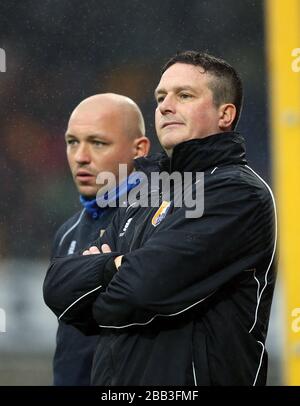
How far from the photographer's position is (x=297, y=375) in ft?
8.09

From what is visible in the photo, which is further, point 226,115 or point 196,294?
point 226,115

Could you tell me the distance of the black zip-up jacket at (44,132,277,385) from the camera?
209cm

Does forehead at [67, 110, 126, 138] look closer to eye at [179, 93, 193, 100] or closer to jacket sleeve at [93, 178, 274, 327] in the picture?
eye at [179, 93, 193, 100]

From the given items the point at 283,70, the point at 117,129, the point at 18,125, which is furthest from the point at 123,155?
the point at 18,125

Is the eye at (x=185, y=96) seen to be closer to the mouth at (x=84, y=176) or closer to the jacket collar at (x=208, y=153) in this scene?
the jacket collar at (x=208, y=153)

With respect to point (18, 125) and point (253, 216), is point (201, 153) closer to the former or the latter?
point (253, 216)

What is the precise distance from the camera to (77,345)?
111 inches

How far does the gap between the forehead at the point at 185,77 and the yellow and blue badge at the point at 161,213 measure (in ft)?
1.13

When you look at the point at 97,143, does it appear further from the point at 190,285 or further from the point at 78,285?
the point at 190,285

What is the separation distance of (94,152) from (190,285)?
41.1 inches

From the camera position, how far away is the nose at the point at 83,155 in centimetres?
301

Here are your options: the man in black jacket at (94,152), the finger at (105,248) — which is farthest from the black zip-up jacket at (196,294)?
the man in black jacket at (94,152)

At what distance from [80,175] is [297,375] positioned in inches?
41.4

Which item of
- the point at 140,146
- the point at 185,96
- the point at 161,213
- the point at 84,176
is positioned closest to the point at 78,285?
Result: the point at 161,213
